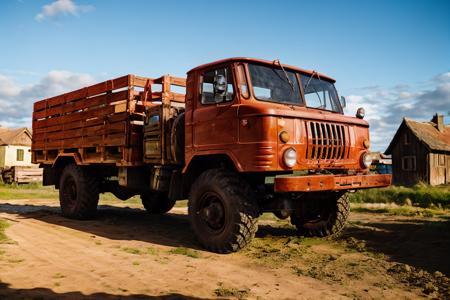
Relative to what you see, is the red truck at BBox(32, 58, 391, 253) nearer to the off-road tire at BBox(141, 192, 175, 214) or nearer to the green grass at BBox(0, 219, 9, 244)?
the green grass at BBox(0, 219, 9, 244)

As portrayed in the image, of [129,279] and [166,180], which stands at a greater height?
[166,180]

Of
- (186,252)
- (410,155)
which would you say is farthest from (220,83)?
(410,155)

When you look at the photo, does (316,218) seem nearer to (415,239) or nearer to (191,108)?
(415,239)

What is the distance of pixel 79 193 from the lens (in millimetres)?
9078

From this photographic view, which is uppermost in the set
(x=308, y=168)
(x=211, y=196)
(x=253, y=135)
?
(x=253, y=135)

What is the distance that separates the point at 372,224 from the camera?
873 centimetres

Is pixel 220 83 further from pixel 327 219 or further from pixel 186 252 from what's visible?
pixel 327 219

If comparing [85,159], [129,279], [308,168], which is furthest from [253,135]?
[85,159]

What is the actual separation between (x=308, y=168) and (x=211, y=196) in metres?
1.51

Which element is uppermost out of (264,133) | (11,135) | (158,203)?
(11,135)

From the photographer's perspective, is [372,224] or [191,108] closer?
[191,108]

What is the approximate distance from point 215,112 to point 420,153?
91.7 ft

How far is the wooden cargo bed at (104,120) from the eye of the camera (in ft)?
26.3

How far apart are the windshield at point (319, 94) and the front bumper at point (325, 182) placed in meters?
1.40
